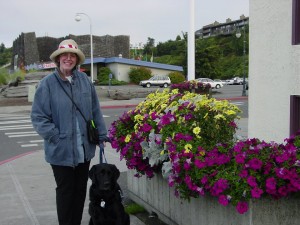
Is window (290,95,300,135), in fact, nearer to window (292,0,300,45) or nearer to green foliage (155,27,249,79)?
window (292,0,300,45)

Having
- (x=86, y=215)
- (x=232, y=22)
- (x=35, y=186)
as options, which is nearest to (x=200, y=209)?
(x=86, y=215)

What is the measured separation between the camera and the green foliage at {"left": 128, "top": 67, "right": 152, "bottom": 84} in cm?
5734

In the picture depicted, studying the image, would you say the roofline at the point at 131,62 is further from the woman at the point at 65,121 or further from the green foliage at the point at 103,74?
the woman at the point at 65,121

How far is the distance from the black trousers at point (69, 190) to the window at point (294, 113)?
2.86 meters

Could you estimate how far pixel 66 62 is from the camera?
4152 mm

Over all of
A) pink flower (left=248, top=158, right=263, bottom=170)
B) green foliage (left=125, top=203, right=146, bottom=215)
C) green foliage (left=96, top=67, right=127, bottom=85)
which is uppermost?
green foliage (left=96, top=67, right=127, bottom=85)

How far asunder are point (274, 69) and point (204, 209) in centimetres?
274

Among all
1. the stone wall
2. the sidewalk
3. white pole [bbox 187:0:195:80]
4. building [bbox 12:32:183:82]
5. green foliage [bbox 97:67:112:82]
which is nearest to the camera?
the sidewalk

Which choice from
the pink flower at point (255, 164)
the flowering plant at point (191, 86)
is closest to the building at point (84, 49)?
the flowering plant at point (191, 86)

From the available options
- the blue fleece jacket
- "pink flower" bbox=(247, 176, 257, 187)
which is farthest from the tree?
"pink flower" bbox=(247, 176, 257, 187)

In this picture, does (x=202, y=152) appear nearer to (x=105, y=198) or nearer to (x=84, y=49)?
(x=105, y=198)

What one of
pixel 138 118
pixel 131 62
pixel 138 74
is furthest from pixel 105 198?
pixel 131 62

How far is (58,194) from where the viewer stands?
429cm

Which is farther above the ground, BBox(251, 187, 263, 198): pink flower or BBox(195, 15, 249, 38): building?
BBox(195, 15, 249, 38): building
